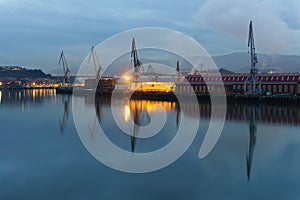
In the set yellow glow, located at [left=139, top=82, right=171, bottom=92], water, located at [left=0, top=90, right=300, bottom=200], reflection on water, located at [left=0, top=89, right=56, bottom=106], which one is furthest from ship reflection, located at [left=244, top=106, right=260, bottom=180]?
yellow glow, located at [left=139, top=82, right=171, bottom=92]

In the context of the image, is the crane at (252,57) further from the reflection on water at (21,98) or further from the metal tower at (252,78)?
the reflection on water at (21,98)

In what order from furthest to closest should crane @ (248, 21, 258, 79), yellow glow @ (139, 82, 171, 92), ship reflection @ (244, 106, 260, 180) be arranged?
1. yellow glow @ (139, 82, 171, 92)
2. crane @ (248, 21, 258, 79)
3. ship reflection @ (244, 106, 260, 180)

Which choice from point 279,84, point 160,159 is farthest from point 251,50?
point 160,159

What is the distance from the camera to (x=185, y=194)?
3.03 metres

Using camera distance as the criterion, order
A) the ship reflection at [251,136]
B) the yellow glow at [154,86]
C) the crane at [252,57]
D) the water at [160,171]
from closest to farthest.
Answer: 1. the water at [160,171]
2. the ship reflection at [251,136]
3. the crane at [252,57]
4. the yellow glow at [154,86]

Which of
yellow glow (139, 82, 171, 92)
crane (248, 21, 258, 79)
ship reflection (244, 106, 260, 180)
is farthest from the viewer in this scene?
yellow glow (139, 82, 171, 92)

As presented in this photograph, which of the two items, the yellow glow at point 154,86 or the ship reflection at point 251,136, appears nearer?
the ship reflection at point 251,136

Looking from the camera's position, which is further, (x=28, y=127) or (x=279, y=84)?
(x=279, y=84)

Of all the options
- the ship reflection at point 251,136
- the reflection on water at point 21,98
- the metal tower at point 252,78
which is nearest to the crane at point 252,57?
the metal tower at point 252,78

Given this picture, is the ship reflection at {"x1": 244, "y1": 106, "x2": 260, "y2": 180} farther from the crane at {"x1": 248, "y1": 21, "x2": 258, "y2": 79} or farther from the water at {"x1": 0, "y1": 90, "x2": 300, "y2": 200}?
the crane at {"x1": 248, "y1": 21, "x2": 258, "y2": 79}

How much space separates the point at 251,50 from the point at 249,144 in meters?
8.92

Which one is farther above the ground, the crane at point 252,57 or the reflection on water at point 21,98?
the crane at point 252,57

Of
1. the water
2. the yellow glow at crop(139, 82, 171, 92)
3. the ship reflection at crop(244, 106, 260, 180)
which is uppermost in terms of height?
the yellow glow at crop(139, 82, 171, 92)

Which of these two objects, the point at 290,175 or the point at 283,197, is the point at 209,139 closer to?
the point at 290,175
